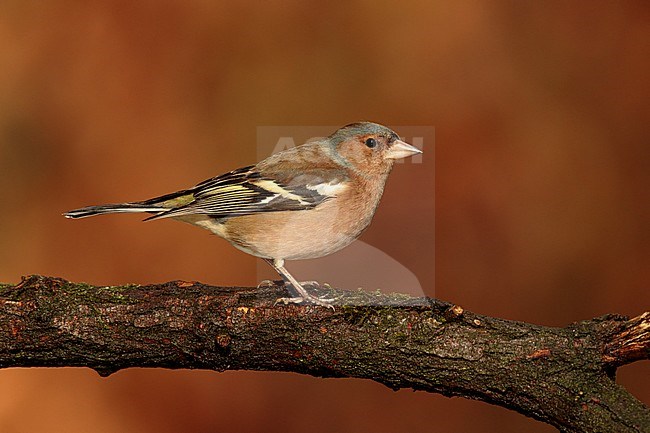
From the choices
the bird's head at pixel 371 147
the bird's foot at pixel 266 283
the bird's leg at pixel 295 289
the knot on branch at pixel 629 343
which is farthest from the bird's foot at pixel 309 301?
the knot on branch at pixel 629 343

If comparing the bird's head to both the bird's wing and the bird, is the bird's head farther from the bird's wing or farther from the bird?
the bird's wing

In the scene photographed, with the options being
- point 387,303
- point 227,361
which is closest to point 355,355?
point 387,303

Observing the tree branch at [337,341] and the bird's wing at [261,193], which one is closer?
the tree branch at [337,341]

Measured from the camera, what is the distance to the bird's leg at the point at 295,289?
14.2 feet

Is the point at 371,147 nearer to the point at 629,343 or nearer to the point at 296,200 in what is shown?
the point at 296,200

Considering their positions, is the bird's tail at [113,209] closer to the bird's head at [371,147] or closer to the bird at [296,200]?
A: the bird at [296,200]

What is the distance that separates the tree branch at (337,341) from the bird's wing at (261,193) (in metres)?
0.45

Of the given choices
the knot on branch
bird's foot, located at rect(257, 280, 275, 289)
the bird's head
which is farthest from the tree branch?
the bird's head

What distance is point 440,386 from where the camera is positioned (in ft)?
13.6

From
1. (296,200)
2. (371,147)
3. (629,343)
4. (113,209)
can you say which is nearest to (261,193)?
(296,200)

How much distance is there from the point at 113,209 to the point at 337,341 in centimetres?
136

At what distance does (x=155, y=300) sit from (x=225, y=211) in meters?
0.65

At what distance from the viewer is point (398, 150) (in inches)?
190

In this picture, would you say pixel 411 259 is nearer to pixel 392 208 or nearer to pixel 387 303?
pixel 392 208
